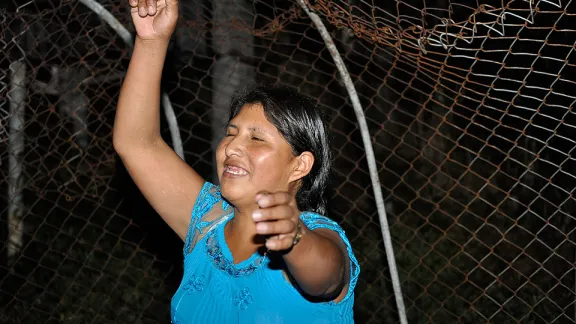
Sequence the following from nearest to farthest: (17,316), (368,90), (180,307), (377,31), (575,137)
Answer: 1. (180,307)
2. (377,31)
3. (575,137)
4. (17,316)
5. (368,90)

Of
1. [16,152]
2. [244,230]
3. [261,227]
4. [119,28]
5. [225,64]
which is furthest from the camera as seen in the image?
[16,152]

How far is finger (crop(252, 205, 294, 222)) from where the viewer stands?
1437 mm

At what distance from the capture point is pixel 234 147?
7.13 feet

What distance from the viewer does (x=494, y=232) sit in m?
6.34

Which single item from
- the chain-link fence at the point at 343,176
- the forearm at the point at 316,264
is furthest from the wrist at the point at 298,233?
the chain-link fence at the point at 343,176

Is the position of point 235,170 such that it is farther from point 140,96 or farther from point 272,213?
point 272,213

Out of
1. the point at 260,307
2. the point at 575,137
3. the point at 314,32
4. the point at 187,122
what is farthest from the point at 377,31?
the point at 187,122

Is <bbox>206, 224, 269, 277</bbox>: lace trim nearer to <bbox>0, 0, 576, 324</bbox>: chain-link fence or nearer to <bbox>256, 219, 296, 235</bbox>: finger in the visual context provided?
<bbox>256, 219, 296, 235</bbox>: finger

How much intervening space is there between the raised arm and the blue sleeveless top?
111 millimetres

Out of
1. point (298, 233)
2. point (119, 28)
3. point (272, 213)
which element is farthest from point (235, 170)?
point (119, 28)

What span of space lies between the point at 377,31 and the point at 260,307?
1717mm

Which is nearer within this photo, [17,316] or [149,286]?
[17,316]

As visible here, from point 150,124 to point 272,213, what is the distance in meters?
1.15

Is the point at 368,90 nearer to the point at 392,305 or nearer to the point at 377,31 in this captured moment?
the point at 392,305
